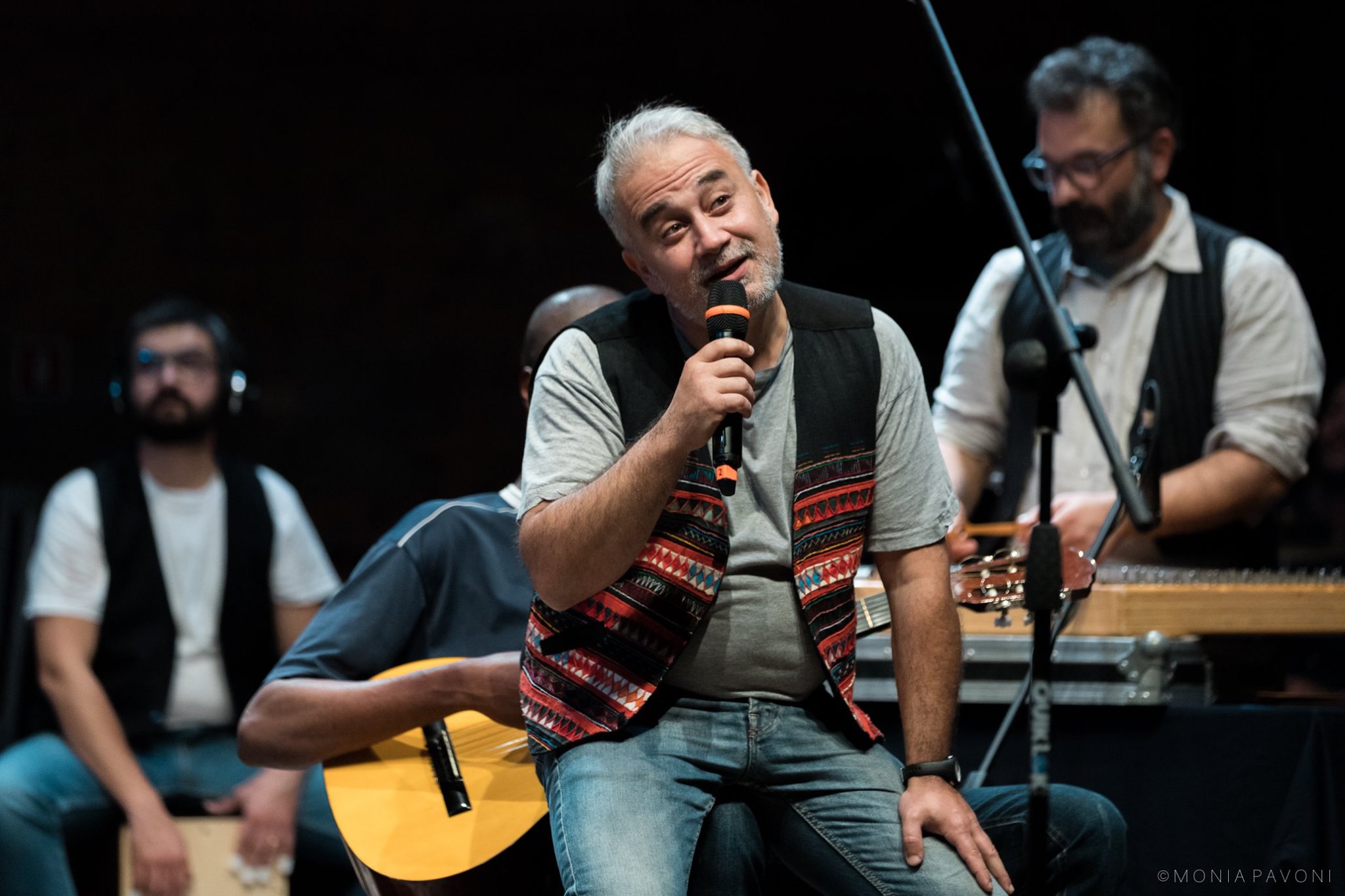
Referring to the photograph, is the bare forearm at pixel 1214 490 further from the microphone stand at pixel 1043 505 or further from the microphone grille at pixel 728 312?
the microphone grille at pixel 728 312

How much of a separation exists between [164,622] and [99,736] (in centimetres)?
37

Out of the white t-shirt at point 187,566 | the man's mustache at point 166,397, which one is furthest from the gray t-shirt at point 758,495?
the man's mustache at point 166,397

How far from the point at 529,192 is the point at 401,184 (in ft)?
1.64

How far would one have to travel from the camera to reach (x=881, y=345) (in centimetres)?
223

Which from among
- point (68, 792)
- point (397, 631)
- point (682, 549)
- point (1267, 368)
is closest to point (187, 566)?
point (68, 792)

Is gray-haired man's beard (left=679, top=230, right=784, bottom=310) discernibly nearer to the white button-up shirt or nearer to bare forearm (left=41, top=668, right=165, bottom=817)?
the white button-up shirt

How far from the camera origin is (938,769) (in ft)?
6.74

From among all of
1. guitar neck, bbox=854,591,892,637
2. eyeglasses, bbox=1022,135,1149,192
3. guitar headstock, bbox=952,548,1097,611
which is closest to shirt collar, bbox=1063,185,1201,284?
eyeglasses, bbox=1022,135,1149,192

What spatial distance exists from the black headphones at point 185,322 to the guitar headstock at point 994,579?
246cm

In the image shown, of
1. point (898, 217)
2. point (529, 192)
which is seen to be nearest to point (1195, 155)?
point (898, 217)

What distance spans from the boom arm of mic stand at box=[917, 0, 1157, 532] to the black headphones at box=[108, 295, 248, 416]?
8.25 feet

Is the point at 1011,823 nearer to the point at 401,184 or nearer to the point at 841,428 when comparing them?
the point at 841,428

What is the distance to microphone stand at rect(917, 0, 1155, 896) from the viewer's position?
190 centimetres

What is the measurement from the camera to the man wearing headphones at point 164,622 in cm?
347
